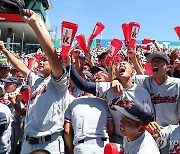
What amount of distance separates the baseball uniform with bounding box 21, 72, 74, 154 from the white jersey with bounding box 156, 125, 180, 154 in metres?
0.88

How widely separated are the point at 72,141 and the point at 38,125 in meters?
0.39

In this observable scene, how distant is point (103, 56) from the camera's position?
5242mm

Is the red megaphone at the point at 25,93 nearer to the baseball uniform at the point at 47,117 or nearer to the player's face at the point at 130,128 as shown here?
the baseball uniform at the point at 47,117

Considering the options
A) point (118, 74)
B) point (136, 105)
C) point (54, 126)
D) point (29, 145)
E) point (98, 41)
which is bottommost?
point (29, 145)

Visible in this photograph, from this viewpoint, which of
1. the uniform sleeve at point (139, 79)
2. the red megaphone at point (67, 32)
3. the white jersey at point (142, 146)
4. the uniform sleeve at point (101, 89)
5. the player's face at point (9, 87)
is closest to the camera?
the white jersey at point (142, 146)

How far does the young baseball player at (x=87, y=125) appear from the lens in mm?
2783

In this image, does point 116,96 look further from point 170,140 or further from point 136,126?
point 136,126

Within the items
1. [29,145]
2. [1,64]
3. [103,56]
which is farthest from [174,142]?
[1,64]

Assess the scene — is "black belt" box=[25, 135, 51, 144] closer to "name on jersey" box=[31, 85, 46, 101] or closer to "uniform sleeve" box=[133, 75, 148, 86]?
"name on jersey" box=[31, 85, 46, 101]

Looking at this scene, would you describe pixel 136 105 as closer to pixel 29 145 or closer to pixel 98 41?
pixel 29 145

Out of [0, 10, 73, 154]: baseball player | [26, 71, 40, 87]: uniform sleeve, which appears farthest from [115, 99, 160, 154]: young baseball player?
[26, 71, 40, 87]: uniform sleeve

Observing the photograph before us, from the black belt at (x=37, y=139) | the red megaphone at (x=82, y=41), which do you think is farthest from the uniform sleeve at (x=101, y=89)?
the red megaphone at (x=82, y=41)

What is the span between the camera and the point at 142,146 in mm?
2084

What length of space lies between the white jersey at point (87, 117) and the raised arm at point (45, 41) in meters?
0.42
